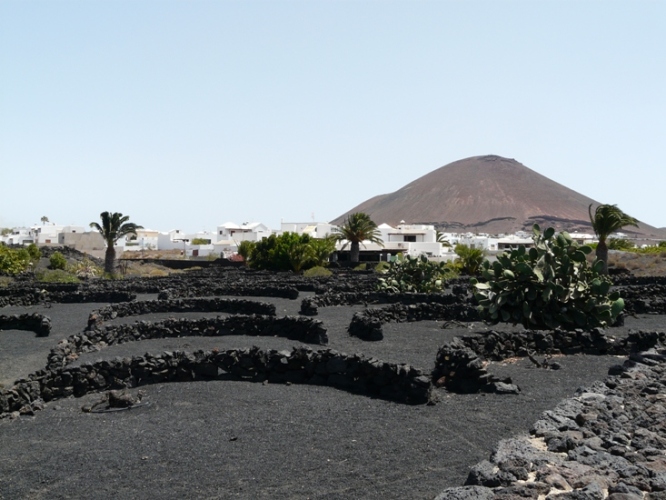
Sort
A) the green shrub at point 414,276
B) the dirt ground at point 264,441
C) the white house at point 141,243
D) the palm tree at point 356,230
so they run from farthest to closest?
1. the white house at point 141,243
2. the palm tree at point 356,230
3. the green shrub at point 414,276
4. the dirt ground at point 264,441

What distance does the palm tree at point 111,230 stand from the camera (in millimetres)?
46969

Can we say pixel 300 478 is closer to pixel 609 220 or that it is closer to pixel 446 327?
pixel 446 327

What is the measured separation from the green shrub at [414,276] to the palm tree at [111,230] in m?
25.1

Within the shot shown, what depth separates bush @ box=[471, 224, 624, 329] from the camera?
15977 mm

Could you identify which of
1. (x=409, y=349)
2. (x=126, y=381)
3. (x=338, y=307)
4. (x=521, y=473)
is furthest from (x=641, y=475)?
(x=338, y=307)

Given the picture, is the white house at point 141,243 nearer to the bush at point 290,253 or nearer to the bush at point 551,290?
the bush at point 290,253

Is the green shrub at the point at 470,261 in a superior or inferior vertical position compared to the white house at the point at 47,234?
inferior

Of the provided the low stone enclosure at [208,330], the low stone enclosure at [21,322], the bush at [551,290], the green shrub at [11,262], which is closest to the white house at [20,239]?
the green shrub at [11,262]

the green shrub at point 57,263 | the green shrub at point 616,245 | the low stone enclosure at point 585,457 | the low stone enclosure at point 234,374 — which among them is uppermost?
the green shrub at point 616,245

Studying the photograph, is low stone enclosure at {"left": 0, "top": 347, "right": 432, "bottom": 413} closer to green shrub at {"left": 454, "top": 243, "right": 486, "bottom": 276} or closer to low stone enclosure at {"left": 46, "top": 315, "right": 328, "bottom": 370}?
low stone enclosure at {"left": 46, "top": 315, "right": 328, "bottom": 370}

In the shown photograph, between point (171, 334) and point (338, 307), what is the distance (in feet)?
28.2

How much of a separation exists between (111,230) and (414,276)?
89.1ft

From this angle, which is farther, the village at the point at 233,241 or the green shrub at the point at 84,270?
the village at the point at 233,241

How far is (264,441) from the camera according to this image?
8547mm
